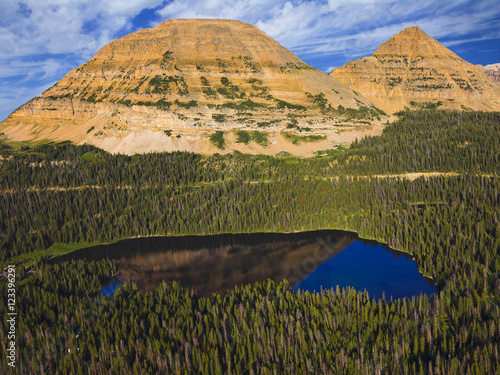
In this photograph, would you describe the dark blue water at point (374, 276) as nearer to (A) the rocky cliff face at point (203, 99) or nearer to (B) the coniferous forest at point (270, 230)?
(B) the coniferous forest at point (270, 230)

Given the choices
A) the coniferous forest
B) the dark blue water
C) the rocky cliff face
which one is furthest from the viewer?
the rocky cliff face

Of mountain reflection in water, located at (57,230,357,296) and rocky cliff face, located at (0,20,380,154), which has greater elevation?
rocky cliff face, located at (0,20,380,154)

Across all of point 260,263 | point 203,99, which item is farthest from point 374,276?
point 203,99

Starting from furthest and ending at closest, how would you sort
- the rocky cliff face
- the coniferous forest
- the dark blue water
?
the rocky cliff face < the dark blue water < the coniferous forest

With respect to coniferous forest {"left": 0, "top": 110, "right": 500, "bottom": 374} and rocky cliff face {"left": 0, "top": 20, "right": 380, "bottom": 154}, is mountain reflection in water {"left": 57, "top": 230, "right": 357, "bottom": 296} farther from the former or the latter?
rocky cliff face {"left": 0, "top": 20, "right": 380, "bottom": 154}

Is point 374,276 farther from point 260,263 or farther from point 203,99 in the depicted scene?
point 203,99

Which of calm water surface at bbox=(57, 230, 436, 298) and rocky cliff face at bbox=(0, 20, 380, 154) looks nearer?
calm water surface at bbox=(57, 230, 436, 298)

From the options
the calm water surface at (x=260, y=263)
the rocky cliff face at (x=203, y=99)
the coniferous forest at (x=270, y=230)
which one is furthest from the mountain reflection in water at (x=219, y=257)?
the rocky cliff face at (x=203, y=99)

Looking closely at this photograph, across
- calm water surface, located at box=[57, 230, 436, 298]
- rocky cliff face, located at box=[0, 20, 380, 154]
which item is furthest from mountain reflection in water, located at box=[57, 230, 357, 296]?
rocky cliff face, located at box=[0, 20, 380, 154]
